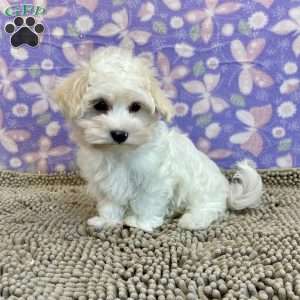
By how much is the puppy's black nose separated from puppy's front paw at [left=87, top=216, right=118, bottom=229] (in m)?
0.36

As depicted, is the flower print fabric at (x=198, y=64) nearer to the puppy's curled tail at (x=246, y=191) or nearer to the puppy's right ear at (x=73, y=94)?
the puppy's curled tail at (x=246, y=191)

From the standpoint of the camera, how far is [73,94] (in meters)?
1.59

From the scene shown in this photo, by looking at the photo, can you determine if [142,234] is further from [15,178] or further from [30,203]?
[15,178]

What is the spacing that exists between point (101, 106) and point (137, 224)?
457 millimetres

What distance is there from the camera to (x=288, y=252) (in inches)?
57.7

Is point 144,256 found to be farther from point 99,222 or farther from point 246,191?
point 246,191

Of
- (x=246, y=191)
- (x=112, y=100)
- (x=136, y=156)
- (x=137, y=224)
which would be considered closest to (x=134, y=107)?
(x=112, y=100)

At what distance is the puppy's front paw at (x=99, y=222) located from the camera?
176 centimetres

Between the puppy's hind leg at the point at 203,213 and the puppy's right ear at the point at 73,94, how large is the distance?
57 centimetres

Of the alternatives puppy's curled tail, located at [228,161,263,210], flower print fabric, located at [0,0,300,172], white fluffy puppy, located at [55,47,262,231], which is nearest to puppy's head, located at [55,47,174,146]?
white fluffy puppy, located at [55,47,262,231]

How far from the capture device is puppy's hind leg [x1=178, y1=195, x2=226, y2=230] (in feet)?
5.90

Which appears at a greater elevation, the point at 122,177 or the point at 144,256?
the point at 122,177

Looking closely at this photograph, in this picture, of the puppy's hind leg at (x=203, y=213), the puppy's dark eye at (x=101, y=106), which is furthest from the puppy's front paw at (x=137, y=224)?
the puppy's dark eye at (x=101, y=106)

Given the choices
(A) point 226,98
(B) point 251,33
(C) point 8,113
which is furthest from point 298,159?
(C) point 8,113
